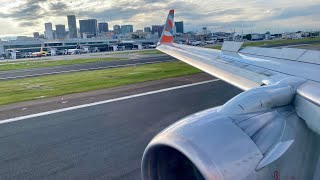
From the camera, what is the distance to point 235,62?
8602 millimetres

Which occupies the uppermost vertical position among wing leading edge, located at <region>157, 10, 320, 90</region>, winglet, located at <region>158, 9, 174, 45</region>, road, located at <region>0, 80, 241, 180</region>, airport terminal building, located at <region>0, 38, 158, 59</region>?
airport terminal building, located at <region>0, 38, 158, 59</region>

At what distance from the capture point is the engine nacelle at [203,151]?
2.68m

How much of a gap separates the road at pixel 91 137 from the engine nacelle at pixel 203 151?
4297 millimetres

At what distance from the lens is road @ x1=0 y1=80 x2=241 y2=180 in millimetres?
7902

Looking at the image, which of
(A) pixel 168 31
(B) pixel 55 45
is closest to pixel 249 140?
(A) pixel 168 31

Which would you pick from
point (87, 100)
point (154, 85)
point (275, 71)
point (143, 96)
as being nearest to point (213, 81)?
point (154, 85)

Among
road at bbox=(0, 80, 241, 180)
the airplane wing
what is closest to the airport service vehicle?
the airplane wing

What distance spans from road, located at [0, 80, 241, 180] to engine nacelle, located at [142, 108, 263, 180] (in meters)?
4.30

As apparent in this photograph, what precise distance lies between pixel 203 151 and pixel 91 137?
26.8 feet

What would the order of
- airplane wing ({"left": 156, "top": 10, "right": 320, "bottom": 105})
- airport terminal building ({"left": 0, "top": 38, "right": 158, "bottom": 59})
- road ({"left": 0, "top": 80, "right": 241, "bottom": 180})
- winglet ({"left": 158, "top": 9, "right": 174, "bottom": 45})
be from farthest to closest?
airport terminal building ({"left": 0, "top": 38, "right": 158, "bottom": 59})
winglet ({"left": 158, "top": 9, "right": 174, "bottom": 45})
road ({"left": 0, "top": 80, "right": 241, "bottom": 180})
airplane wing ({"left": 156, "top": 10, "right": 320, "bottom": 105})

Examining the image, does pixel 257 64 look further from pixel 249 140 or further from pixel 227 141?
pixel 227 141

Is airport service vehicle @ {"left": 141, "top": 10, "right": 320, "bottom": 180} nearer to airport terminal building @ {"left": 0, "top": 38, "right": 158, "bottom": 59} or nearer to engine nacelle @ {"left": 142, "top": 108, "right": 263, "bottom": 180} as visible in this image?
engine nacelle @ {"left": 142, "top": 108, "right": 263, "bottom": 180}

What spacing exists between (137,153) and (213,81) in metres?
13.3

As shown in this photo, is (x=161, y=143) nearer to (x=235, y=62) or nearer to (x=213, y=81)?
(x=235, y=62)
